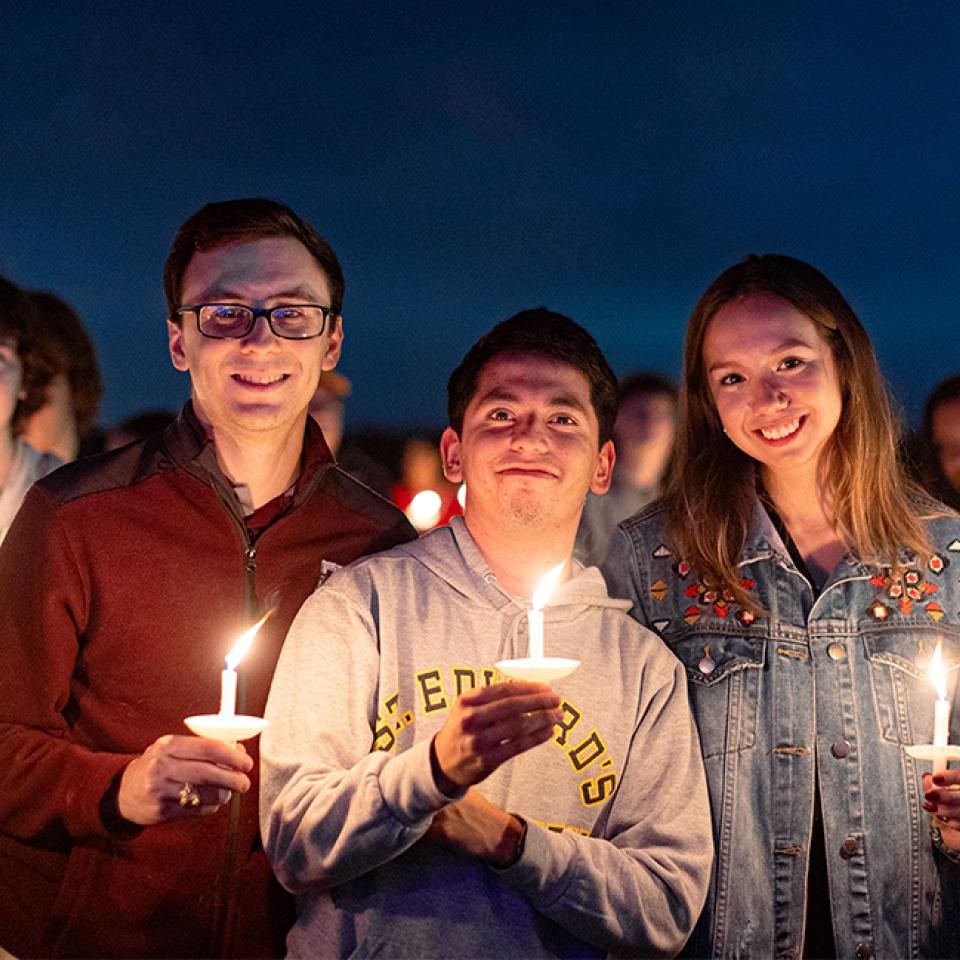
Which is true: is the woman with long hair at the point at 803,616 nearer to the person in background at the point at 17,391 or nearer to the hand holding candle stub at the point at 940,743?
the hand holding candle stub at the point at 940,743

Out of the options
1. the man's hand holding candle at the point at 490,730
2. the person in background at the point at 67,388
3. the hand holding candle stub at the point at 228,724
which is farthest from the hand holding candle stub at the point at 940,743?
the person in background at the point at 67,388

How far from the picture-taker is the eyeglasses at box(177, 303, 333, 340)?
3.57m

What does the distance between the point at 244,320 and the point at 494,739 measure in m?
1.59

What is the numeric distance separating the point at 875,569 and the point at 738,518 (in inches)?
18.0

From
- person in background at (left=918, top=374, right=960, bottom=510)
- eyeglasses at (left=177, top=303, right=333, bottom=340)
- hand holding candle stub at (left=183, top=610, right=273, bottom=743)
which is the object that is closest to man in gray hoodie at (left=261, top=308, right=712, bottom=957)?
hand holding candle stub at (left=183, top=610, right=273, bottom=743)

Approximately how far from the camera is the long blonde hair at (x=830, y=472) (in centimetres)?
389

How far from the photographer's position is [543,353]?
3.69 metres

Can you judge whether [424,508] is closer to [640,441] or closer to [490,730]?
[640,441]

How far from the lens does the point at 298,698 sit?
3119mm

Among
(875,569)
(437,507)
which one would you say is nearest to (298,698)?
(875,569)

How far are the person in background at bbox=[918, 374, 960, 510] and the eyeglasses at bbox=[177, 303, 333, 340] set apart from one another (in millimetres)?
3860

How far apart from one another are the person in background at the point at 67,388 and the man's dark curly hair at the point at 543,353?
255 cm

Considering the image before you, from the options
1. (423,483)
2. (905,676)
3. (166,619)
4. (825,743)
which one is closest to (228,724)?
(166,619)

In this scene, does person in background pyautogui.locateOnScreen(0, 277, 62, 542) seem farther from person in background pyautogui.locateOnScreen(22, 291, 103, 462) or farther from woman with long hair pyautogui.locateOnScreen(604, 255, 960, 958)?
woman with long hair pyautogui.locateOnScreen(604, 255, 960, 958)
